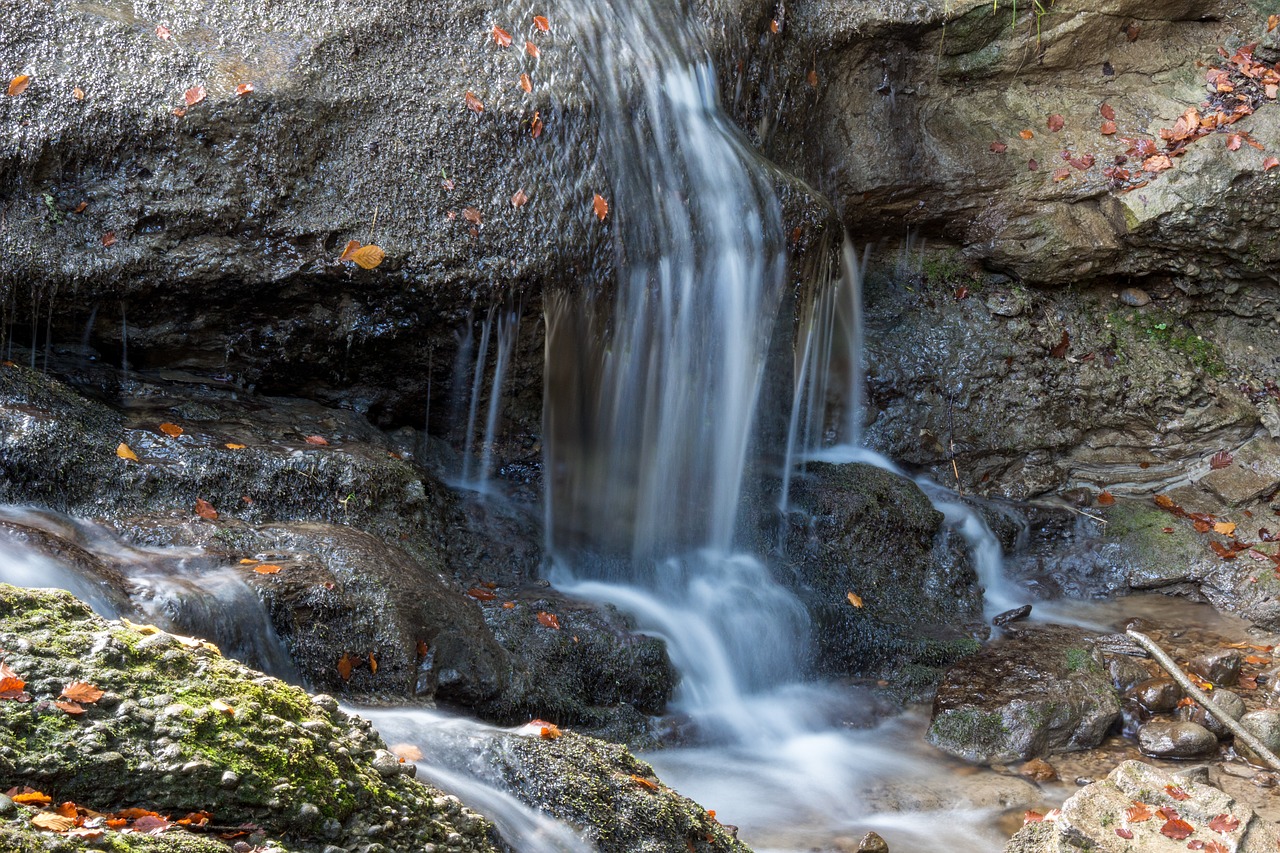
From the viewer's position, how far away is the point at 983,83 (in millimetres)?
7129

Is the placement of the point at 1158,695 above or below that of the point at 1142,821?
above

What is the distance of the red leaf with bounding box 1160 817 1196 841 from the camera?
354 centimetres

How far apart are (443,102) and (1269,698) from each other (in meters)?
5.01

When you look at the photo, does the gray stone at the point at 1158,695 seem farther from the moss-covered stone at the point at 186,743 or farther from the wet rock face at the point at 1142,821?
the moss-covered stone at the point at 186,743

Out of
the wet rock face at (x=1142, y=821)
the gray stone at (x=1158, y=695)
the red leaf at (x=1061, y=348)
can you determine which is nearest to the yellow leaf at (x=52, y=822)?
the wet rock face at (x=1142, y=821)

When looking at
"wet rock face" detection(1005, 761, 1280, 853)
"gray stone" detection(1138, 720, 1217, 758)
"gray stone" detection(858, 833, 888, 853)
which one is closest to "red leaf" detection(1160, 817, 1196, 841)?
"wet rock face" detection(1005, 761, 1280, 853)

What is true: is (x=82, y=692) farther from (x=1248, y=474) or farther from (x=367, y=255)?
(x=1248, y=474)

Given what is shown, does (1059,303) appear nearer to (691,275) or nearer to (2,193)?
(691,275)

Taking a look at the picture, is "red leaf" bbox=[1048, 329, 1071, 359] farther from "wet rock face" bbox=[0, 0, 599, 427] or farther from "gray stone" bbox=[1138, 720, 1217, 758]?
"wet rock face" bbox=[0, 0, 599, 427]

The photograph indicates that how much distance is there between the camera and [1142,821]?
3.59 m

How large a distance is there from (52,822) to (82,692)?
0.31 meters

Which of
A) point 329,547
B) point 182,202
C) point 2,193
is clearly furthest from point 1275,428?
point 2,193

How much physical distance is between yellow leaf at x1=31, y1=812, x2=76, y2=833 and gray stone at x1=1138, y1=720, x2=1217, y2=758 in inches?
178

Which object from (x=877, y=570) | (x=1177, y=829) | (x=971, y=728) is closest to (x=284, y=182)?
(x=877, y=570)
